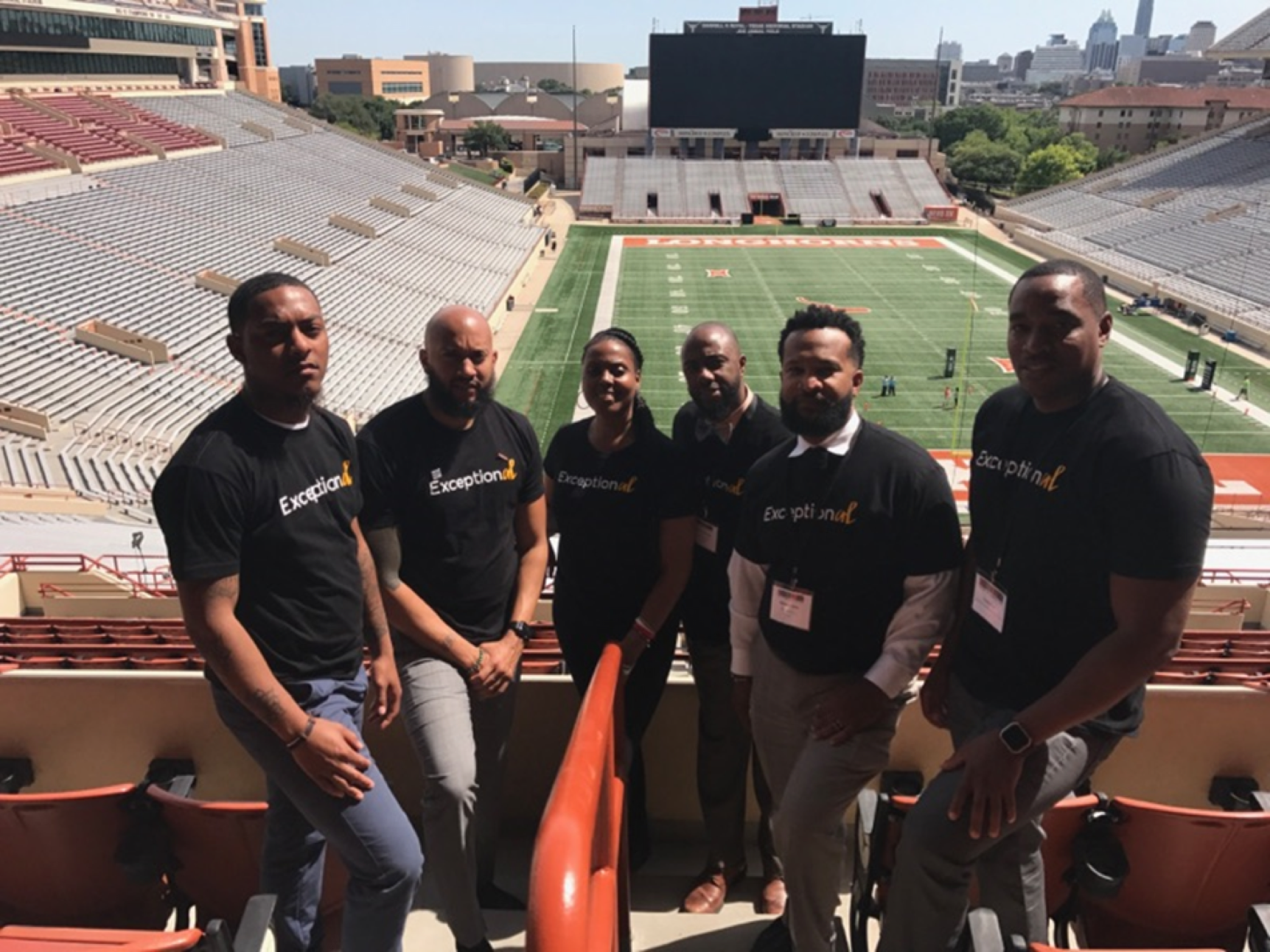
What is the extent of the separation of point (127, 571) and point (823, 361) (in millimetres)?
7285

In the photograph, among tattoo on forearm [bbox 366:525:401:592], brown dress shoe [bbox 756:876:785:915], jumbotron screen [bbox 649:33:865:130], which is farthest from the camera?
jumbotron screen [bbox 649:33:865:130]

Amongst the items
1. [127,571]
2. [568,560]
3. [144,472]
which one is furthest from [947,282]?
[568,560]

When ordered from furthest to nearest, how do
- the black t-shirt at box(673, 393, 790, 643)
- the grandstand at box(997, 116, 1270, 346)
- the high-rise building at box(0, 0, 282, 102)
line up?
the high-rise building at box(0, 0, 282, 102)
the grandstand at box(997, 116, 1270, 346)
the black t-shirt at box(673, 393, 790, 643)

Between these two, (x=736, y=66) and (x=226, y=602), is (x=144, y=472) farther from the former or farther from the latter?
(x=736, y=66)

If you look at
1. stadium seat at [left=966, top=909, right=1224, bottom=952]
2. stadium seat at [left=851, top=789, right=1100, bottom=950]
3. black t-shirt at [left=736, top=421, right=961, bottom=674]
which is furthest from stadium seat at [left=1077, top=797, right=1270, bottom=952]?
black t-shirt at [left=736, top=421, right=961, bottom=674]

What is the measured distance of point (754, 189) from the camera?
4825cm

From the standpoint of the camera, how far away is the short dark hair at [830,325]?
8.39 ft

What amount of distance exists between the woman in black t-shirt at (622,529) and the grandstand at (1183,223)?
25.2 m

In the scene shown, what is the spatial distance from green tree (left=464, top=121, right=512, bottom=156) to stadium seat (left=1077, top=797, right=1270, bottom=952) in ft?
211

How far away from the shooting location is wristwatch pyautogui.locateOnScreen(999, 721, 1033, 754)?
2.11m

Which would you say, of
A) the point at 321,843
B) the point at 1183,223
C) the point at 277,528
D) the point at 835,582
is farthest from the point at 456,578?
the point at 1183,223

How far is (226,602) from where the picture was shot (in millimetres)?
2254

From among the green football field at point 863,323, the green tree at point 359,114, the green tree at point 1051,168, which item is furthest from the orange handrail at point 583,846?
the green tree at point 359,114

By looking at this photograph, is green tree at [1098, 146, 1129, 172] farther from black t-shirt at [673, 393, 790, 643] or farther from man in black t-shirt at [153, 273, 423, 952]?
man in black t-shirt at [153, 273, 423, 952]
